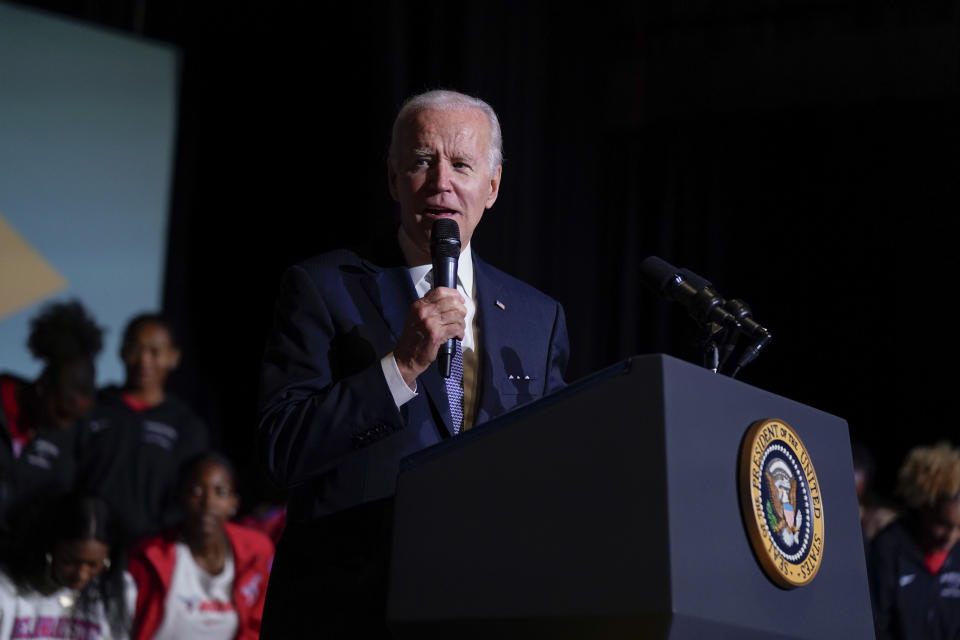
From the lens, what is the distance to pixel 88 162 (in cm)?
610

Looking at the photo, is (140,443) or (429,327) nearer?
(429,327)

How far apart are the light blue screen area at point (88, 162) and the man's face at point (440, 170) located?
13.4 feet

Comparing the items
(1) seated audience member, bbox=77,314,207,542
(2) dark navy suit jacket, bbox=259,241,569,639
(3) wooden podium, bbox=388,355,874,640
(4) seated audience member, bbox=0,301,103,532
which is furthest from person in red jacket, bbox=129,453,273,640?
(3) wooden podium, bbox=388,355,874,640

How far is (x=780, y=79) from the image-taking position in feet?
23.5

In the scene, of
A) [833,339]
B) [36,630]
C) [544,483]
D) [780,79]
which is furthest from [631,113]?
[544,483]

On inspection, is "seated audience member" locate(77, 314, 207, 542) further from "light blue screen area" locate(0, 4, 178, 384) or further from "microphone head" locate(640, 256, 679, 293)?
"microphone head" locate(640, 256, 679, 293)

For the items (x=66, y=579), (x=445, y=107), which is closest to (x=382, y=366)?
(x=445, y=107)

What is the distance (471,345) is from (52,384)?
3.60m

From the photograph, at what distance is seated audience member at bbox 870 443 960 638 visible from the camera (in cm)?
550

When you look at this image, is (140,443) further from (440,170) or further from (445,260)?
(445,260)

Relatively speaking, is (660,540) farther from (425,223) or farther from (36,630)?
(36,630)

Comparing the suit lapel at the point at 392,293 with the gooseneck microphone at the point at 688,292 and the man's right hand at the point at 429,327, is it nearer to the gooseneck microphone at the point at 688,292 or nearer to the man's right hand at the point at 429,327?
the man's right hand at the point at 429,327

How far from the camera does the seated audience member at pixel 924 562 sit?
18.1ft

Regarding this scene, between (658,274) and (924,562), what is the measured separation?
418 centimetres
